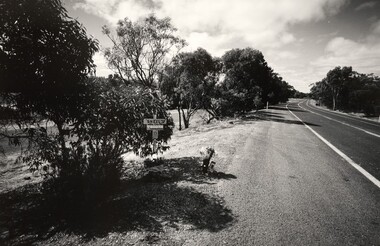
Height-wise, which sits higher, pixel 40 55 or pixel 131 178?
pixel 40 55

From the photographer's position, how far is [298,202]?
4.88 metres

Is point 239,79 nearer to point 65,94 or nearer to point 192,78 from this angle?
point 192,78

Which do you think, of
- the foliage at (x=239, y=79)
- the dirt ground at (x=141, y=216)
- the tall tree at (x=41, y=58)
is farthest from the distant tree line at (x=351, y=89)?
the tall tree at (x=41, y=58)

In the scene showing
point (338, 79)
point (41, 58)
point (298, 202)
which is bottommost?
point (298, 202)

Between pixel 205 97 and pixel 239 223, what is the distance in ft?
69.2

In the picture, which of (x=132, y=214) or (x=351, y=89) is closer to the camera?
(x=132, y=214)

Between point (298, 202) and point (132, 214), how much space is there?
374cm

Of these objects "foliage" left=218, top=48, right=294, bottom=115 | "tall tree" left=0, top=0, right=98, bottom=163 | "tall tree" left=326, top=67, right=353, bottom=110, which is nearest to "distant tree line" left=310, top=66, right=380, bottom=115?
"tall tree" left=326, top=67, right=353, bottom=110

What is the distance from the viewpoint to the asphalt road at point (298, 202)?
3756mm

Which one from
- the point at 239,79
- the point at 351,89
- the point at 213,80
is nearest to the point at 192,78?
the point at 213,80

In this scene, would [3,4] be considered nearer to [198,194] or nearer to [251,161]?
[198,194]

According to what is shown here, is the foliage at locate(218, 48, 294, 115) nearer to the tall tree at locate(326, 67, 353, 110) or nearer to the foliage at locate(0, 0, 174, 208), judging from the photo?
the foliage at locate(0, 0, 174, 208)

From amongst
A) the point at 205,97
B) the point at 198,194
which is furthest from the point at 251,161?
the point at 205,97

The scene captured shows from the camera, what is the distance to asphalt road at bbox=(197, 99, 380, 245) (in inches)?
148
